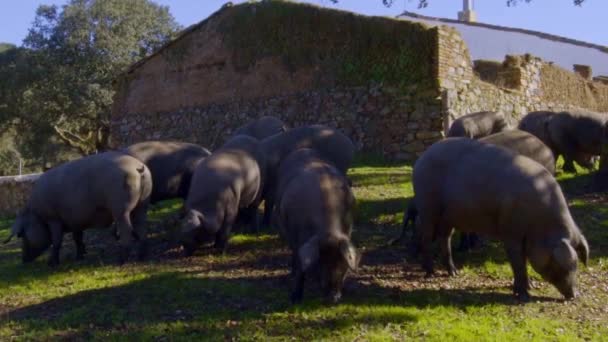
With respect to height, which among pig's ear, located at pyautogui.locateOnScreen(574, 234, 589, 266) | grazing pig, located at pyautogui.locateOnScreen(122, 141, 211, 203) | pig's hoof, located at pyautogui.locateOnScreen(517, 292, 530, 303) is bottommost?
pig's hoof, located at pyautogui.locateOnScreen(517, 292, 530, 303)

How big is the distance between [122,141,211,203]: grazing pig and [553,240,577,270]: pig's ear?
21.6 ft

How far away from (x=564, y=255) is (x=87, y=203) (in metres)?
6.43

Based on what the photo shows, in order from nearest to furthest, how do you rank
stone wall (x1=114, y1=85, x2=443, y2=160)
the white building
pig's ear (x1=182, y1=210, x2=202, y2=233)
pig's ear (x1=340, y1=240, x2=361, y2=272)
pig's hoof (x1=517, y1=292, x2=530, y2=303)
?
pig's ear (x1=340, y1=240, x2=361, y2=272)
pig's hoof (x1=517, y1=292, x2=530, y2=303)
pig's ear (x1=182, y1=210, x2=202, y2=233)
stone wall (x1=114, y1=85, x2=443, y2=160)
the white building

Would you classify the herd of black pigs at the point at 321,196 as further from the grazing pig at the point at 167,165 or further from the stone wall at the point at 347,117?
the stone wall at the point at 347,117

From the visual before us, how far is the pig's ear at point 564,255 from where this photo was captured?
758 centimetres

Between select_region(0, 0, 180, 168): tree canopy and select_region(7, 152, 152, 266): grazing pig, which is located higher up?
select_region(0, 0, 180, 168): tree canopy

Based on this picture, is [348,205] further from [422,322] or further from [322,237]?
[422,322]

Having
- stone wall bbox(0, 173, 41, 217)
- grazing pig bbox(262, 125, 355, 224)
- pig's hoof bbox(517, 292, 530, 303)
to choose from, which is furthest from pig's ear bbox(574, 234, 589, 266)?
stone wall bbox(0, 173, 41, 217)

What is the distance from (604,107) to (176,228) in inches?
754

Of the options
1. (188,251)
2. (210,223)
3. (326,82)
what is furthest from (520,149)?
(326,82)

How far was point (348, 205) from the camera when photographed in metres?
8.30

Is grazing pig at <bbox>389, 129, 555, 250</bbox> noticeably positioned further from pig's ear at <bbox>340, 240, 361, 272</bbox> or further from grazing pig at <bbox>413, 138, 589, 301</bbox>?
pig's ear at <bbox>340, 240, 361, 272</bbox>

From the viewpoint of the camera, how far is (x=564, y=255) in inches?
298

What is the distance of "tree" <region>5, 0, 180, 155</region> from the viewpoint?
3136 centimetres
